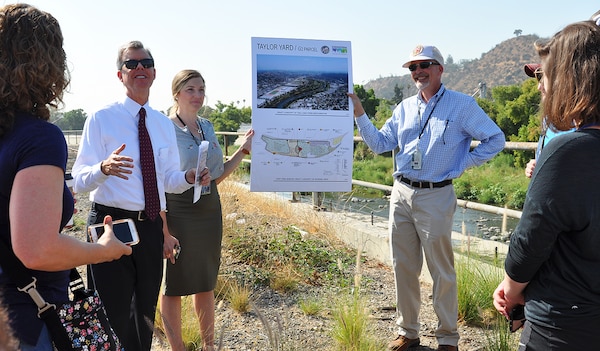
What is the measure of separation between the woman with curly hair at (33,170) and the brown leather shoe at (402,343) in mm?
2526

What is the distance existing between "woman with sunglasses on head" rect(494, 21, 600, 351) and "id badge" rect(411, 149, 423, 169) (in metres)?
1.82

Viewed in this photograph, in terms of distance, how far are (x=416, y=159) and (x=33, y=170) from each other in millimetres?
2774

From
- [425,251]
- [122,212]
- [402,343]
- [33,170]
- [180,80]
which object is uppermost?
[180,80]

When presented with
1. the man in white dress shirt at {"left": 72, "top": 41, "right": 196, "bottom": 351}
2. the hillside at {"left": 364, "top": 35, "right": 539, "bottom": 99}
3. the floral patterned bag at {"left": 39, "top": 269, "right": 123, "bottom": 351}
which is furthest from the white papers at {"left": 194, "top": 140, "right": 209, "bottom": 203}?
the hillside at {"left": 364, "top": 35, "right": 539, "bottom": 99}

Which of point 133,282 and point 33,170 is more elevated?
point 33,170

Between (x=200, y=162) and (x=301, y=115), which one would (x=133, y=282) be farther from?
(x=301, y=115)

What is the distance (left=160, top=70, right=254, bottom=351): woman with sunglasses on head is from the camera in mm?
3545

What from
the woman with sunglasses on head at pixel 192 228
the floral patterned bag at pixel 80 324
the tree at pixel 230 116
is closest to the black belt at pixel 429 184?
the woman with sunglasses on head at pixel 192 228

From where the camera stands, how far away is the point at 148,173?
301cm

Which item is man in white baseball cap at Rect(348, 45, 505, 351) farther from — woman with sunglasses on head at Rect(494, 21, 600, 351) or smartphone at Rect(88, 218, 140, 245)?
smartphone at Rect(88, 218, 140, 245)

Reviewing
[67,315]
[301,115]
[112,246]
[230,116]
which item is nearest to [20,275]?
[67,315]

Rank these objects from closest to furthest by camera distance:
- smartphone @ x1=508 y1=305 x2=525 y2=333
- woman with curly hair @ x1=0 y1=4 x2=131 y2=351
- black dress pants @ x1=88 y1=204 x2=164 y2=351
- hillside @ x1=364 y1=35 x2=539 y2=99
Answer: woman with curly hair @ x1=0 y1=4 x2=131 y2=351 < smartphone @ x1=508 y1=305 x2=525 y2=333 < black dress pants @ x1=88 y1=204 x2=164 y2=351 < hillside @ x1=364 y1=35 x2=539 y2=99

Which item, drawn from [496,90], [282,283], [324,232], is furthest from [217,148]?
[496,90]

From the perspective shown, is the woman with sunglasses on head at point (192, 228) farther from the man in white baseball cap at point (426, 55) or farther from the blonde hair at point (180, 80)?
the man in white baseball cap at point (426, 55)
